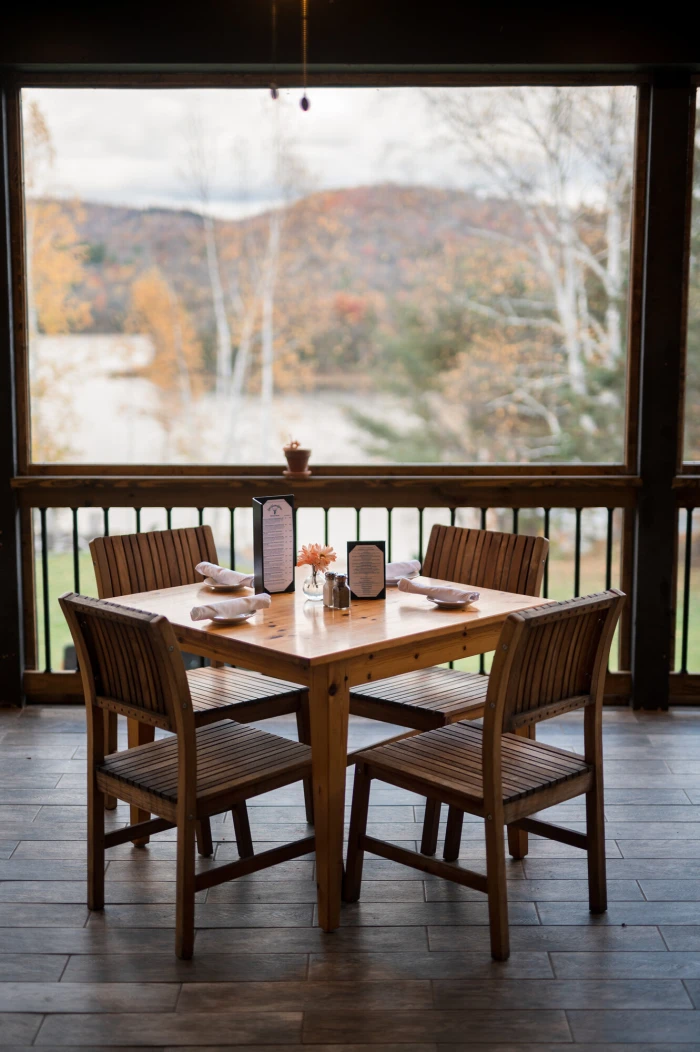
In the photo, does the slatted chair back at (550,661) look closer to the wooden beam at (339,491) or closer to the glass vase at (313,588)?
the glass vase at (313,588)

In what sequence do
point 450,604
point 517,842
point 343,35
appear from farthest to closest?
point 343,35, point 517,842, point 450,604

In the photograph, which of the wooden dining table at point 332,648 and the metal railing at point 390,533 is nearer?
the wooden dining table at point 332,648

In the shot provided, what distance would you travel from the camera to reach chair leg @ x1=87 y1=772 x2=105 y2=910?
8.49ft

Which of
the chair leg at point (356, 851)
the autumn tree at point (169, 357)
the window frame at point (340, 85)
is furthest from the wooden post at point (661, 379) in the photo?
the autumn tree at point (169, 357)

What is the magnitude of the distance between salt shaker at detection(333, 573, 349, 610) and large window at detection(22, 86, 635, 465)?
7.01 ft

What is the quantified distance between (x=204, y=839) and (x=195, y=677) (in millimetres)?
476

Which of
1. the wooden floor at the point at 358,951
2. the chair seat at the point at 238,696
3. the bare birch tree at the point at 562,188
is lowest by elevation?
the wooden floor at the point at 358,951

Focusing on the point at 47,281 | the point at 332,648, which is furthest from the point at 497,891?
the point at 47,281

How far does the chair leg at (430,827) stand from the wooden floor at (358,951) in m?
0.10

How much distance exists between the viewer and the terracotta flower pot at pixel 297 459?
4051mm

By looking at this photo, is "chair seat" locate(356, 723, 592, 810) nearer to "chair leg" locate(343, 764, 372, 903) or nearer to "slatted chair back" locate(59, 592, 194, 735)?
"chair leg" locate(343, 764, 372, 903)

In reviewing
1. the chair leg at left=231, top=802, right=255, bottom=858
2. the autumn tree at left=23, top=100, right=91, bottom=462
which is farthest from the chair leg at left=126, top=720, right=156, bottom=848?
the autumn tree at left=23, top=100, right=91, bottom=462

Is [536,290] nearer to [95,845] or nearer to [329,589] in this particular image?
[329,589]

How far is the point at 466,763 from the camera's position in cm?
253
